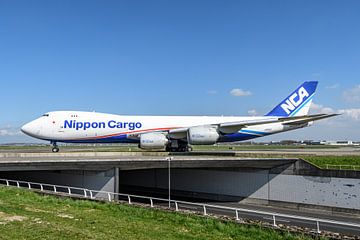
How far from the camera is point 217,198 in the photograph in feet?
140

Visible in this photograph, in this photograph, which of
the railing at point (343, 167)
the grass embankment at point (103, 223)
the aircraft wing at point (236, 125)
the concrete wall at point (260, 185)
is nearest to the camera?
the grass embankment at point (103, 223)

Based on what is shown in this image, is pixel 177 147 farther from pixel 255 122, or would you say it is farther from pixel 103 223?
pixel 103 223

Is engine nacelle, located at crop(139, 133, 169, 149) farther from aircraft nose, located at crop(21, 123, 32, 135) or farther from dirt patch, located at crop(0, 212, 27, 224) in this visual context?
dirt patch, located at crop(0, 212, 27, 224)

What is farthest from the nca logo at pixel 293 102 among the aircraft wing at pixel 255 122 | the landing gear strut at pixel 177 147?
the landing gear strut at pixel 177 147

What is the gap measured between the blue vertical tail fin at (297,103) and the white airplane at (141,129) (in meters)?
5.02

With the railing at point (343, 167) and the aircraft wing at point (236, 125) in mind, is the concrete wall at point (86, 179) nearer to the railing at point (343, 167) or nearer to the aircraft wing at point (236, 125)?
the aircraft wing at point (236, 125)

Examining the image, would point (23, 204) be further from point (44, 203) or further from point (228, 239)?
point (228, 239)

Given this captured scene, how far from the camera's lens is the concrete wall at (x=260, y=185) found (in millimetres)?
34719

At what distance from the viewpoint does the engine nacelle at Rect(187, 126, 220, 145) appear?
144 feet

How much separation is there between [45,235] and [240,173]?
3083 cm

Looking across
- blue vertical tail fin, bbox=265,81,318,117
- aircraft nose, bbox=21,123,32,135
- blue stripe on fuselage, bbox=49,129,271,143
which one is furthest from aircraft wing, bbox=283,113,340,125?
aircraft nose, bbox=21,123,32,135

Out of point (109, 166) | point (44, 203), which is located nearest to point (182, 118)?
point (109, 166)

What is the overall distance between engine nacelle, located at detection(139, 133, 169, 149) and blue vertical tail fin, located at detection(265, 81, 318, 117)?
18.5 meters

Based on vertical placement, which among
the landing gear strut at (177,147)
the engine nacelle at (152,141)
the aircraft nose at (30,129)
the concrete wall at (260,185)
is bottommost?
the concrete wall at (260,185)
